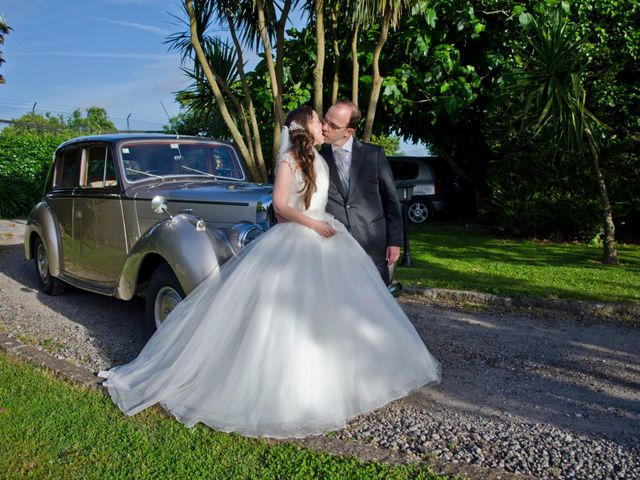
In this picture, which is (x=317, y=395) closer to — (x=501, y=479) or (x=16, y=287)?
(x=501, y=479)

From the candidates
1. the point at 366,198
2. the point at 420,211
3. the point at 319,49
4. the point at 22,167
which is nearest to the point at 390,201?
the point at 366,198

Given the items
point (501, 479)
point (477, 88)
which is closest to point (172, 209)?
point (501, 479)

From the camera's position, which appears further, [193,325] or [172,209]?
[172,209]

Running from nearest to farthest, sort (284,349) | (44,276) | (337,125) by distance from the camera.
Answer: (284,349) < (337,125) < (44,276)

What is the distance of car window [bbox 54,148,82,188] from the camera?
21.6 ft

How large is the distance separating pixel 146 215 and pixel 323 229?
87.6 inches

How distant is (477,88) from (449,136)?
2170 mm

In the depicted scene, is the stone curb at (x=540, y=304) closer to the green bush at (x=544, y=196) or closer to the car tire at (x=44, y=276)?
the car tire at (x=44, y=276)

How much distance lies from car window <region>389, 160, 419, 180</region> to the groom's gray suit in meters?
11.9

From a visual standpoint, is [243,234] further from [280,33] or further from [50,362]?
[280,33]

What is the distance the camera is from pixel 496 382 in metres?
4.52

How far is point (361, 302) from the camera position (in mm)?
3926

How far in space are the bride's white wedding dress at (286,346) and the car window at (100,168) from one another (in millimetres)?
2303

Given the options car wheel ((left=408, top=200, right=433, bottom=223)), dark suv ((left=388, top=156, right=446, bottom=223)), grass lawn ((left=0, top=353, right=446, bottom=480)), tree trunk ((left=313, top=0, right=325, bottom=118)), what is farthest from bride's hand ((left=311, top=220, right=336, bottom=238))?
car wheel ((left=408, top=200, right=433, bottom=223))
